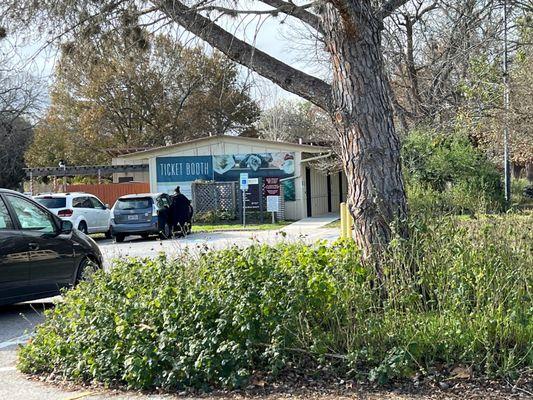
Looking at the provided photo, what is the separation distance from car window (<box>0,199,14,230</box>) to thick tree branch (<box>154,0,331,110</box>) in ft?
11.0

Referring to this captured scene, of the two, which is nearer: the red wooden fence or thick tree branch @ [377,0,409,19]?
thick tree branch @ [377,0,409,19]

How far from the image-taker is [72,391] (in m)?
5.52

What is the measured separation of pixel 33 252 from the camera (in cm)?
895

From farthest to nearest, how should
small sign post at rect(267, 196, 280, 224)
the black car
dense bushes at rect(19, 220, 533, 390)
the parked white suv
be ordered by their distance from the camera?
small sign post at rect(267, 196, 280, 224), the parked white suv, the black car, dense bushes at rect(19, 220, 533, 390)

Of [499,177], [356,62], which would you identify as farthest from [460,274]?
[499,177]

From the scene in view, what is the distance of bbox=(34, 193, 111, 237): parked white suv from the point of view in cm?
2239

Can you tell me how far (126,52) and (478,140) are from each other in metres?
21.0

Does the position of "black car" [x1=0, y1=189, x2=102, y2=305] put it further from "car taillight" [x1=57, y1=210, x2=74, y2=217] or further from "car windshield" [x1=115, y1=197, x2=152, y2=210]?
"car taillight" [x1=57, y1=210, x2=74, y2=217]

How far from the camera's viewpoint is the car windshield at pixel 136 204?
74.3ft

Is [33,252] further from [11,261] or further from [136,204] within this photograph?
[136,204]

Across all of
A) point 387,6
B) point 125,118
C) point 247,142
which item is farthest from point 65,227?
point 125,118

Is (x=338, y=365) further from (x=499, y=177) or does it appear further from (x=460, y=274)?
(x=499, y=177)

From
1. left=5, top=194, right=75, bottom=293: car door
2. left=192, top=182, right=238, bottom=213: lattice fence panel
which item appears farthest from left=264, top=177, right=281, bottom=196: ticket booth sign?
left=5, top=194, right=75, bottom=293: car door

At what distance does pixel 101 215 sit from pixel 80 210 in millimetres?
1440
